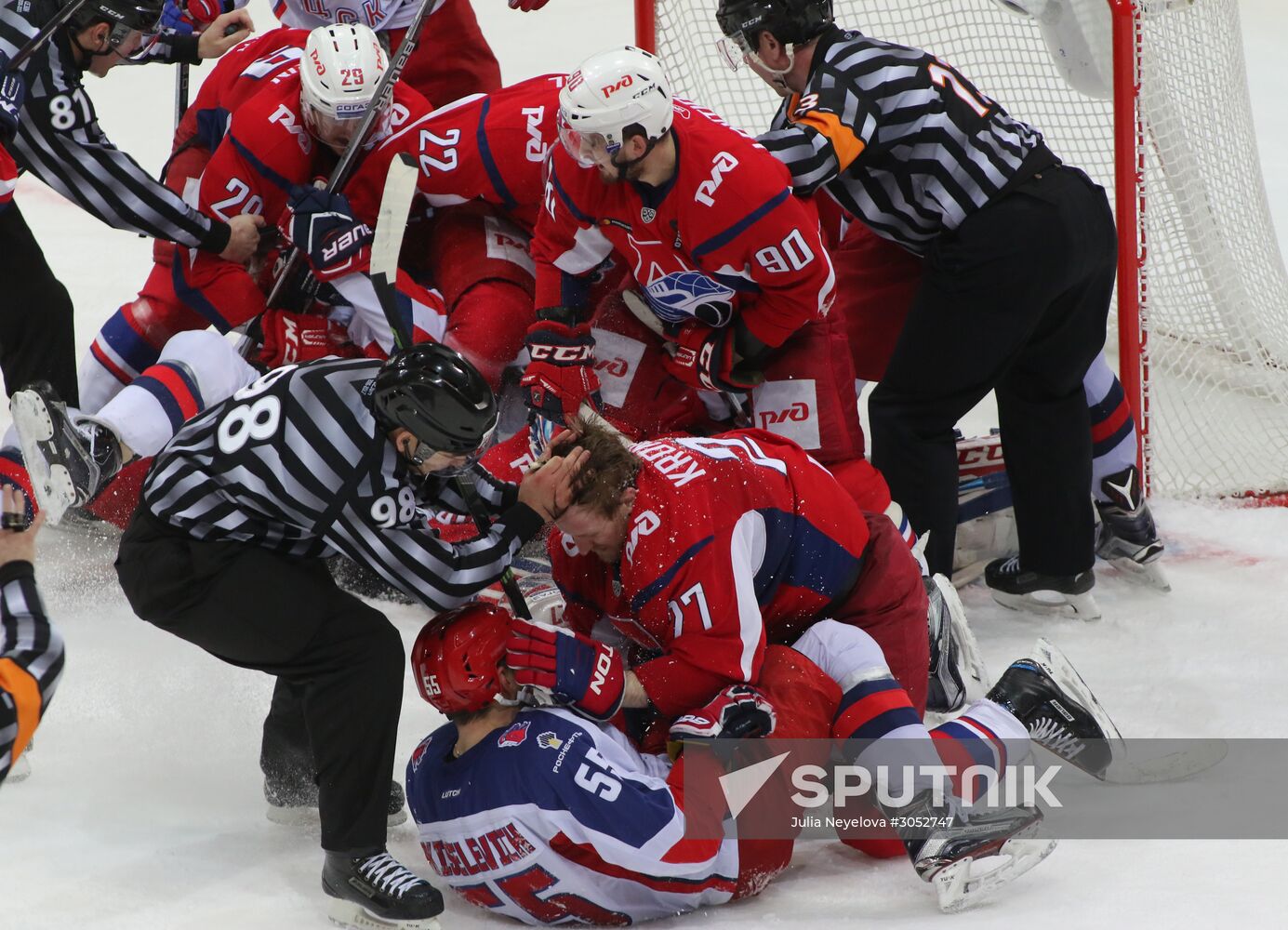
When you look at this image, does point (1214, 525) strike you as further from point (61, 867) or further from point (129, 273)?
point (129, 273)

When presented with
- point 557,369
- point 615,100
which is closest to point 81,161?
point 557,369

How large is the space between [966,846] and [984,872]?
0.05 m

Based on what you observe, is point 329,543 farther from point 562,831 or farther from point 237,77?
point 237,77

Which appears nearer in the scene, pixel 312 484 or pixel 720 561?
pixel 312 484

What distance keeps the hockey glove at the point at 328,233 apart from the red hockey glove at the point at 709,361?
Result: 74cm

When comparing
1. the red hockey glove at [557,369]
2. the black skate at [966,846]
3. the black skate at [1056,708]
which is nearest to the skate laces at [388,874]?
the black skate at [966,846]

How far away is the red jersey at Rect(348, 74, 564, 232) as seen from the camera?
142 inches

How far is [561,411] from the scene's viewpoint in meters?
3.46

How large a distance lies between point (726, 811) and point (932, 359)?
4.16ft

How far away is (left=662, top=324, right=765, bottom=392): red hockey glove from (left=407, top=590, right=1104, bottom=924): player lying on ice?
0.97 meters

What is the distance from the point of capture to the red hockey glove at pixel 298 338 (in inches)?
144

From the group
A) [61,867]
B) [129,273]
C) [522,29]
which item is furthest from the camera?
[522,29]

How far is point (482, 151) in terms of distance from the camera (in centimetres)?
362

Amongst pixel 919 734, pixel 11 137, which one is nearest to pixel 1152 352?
pixel 919 734
